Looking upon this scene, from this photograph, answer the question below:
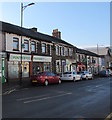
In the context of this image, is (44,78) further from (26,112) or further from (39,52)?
(26,112)

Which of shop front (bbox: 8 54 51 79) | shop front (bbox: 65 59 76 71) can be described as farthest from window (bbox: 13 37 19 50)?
shop front (bbox: 65 59 76 71)

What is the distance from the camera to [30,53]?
1166 inches

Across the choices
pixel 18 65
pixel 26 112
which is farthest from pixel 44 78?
pixel 26 112

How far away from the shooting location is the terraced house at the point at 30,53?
25266 mm

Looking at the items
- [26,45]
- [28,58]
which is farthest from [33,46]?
[28,58]

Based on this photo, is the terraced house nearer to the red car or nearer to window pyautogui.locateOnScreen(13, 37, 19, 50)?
window pyautogui.locateOnScreen(13, 37, 19, 50)

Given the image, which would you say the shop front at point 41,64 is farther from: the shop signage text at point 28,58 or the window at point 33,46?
the window at point 33,46

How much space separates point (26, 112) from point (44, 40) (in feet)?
82.3

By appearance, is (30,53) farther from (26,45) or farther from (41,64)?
(41,64)

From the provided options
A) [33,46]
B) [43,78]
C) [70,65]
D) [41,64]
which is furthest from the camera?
[70,65]

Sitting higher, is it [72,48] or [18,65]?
[72,48]

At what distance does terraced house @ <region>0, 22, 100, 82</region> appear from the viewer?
82.9 feet

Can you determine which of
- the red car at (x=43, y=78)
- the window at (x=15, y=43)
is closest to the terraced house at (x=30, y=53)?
the window at (x=15, y=43)

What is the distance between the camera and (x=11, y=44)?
26.2 m
